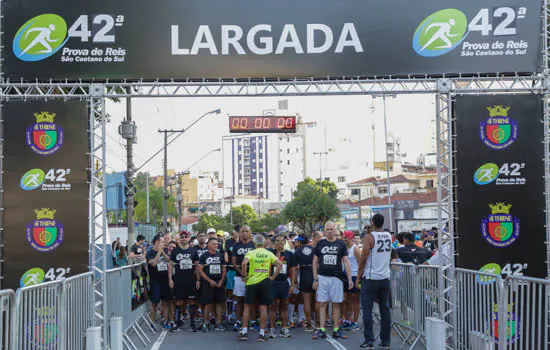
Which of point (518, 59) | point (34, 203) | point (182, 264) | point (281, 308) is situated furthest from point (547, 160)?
point (34, 203)

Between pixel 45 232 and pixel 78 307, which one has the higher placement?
pixel 45 232

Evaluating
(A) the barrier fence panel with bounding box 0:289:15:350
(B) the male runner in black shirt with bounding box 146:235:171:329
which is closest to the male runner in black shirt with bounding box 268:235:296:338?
(B) the male runner in black shirt with bounding box 146:235:171:329

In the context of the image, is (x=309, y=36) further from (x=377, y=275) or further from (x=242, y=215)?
(x=242, y=215)

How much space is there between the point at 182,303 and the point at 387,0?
757cm

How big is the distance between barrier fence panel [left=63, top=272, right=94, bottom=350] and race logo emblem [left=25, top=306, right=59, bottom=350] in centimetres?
42

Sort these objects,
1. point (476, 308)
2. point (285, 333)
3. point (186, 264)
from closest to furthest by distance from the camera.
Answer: point (476, 308)
point (285, 333)
point (186, 264)

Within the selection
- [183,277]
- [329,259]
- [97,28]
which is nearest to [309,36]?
[97,28]

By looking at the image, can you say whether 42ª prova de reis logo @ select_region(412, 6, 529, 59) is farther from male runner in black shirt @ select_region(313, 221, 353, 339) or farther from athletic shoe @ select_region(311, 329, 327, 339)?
athletic shoe @ select_region(311, 329, 327, 339)

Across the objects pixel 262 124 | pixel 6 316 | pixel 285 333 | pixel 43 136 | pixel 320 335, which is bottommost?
pixel 285 333

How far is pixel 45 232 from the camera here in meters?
10.8

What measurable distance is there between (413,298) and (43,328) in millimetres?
6384

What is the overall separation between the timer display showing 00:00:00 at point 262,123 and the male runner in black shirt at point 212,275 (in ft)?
10.2

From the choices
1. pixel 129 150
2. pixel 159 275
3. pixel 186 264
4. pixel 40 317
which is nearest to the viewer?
pixel 40 317

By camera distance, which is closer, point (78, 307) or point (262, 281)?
point (78, 307)
